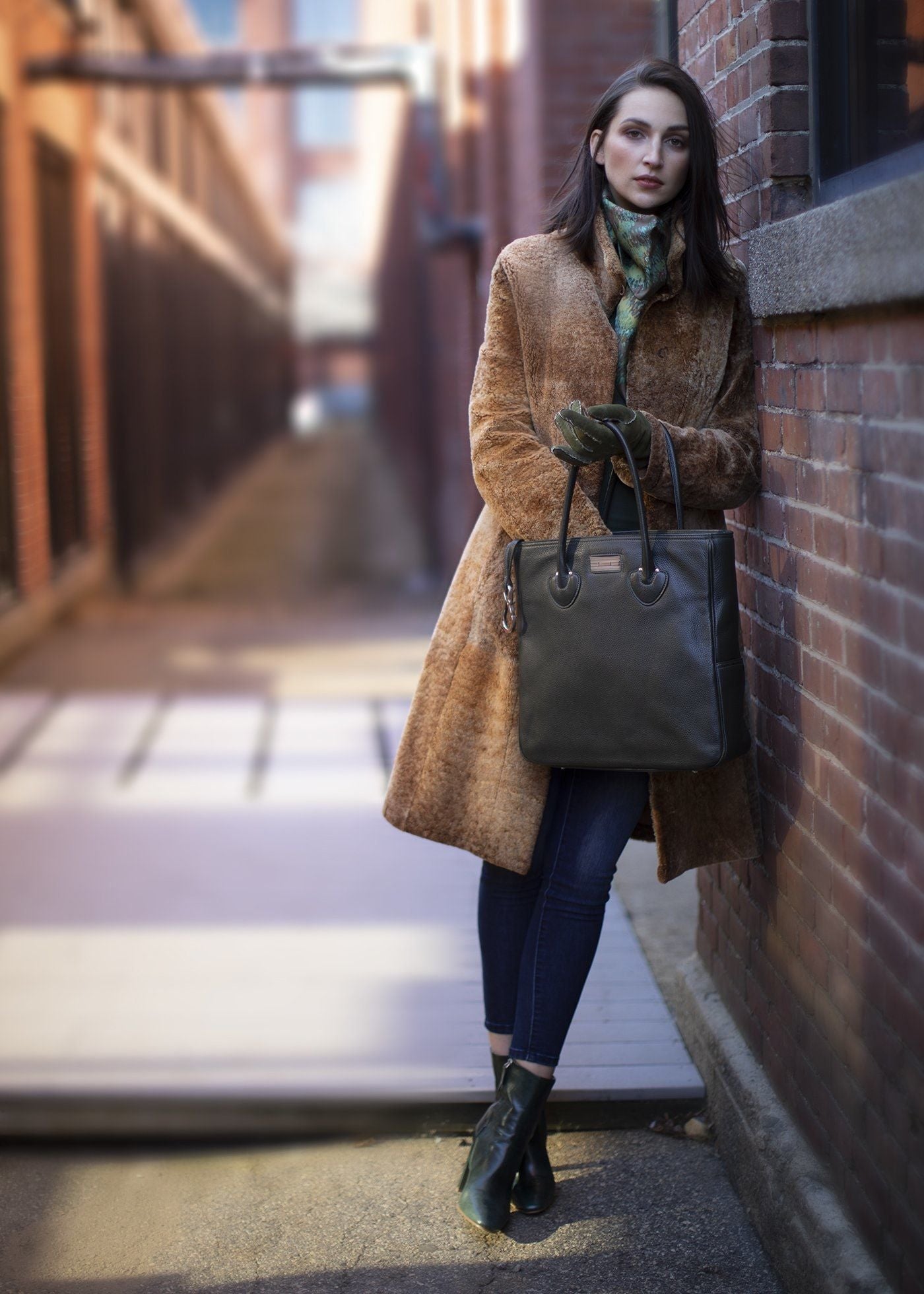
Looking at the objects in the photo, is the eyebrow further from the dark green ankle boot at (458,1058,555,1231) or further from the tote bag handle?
the dark green ankle boot at (458,1058,555,1231)

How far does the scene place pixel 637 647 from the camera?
2.31 meters

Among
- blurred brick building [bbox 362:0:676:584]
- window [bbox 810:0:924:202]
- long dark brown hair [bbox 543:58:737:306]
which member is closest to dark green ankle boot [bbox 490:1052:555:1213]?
long dark brown hair [bbox 543:58:737:306]

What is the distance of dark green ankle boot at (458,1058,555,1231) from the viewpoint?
2.54 metres

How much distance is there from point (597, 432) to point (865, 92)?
68cm

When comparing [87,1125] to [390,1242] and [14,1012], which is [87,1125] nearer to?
[14,1012]

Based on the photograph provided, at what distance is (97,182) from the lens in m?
12.9

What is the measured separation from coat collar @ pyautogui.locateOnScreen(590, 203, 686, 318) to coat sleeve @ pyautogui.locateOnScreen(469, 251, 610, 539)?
0.49 ft

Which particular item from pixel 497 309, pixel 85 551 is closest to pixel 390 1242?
pixel 497 309

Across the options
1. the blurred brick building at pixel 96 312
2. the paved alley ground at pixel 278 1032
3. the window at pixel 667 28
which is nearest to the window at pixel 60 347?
the blurred brick building at pixel 96 312

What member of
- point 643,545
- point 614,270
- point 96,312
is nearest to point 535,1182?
point 643,545

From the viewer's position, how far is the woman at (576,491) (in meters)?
2.44

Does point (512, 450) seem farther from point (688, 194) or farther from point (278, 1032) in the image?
point (278, 1032)

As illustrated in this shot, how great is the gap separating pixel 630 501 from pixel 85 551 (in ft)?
32.0

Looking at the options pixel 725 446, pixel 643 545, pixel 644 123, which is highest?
pixel 644 123
